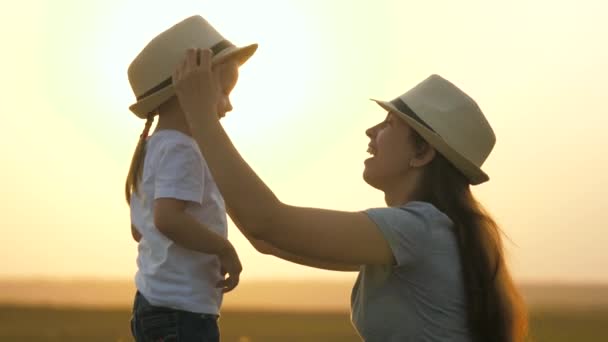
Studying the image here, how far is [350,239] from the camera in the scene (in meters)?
4.41

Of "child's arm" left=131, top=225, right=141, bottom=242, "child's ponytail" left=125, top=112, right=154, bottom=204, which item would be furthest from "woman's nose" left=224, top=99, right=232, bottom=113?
"child's arm" left=131, top=225, right=141, bottom=242

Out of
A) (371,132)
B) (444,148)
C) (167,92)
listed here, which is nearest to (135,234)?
(167,92)

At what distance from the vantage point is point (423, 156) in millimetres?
4891

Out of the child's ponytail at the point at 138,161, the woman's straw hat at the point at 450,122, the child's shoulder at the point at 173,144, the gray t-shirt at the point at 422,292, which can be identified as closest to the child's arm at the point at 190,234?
the child's shoulder at the point at 173,144

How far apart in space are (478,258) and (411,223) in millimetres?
373

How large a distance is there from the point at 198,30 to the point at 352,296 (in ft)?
5.49

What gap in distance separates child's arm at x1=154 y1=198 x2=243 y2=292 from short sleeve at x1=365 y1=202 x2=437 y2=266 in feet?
3.77

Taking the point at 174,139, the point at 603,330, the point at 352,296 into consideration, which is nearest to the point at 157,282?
the point at 174,139

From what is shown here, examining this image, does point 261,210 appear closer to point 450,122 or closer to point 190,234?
point 450,122

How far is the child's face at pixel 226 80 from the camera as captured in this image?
5.68 m

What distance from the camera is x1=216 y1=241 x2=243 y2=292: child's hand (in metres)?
5.53

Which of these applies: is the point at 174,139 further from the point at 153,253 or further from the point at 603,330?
the point at 603,330

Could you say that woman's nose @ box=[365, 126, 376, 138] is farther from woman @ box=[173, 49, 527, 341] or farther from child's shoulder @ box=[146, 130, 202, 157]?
child's shoulder @ box=[146, 130, 202, 157]

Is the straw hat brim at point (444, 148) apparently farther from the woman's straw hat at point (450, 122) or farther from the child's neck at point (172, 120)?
the child's neck at point (172, 120)
